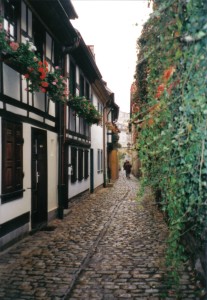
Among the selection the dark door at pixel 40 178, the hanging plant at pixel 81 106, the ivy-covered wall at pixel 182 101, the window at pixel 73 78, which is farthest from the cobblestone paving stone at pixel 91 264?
the window at pixel 73 78

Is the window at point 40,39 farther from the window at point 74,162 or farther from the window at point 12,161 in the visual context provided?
the window at point 74,162

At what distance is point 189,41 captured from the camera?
2.50 m

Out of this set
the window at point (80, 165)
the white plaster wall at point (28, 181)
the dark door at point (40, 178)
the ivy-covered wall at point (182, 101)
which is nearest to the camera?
the ivy-covered wall at point (182, 101)

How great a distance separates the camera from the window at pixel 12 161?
663 cm

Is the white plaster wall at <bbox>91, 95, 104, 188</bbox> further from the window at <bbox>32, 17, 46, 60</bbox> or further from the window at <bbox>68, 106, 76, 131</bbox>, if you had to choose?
the window at <bbox>32, 17, 46, 60</bbox>

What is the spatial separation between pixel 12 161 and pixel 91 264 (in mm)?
2519

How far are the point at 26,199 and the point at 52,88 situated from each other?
97.0 inches

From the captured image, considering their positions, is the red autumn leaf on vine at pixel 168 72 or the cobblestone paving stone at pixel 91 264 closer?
the red autumn leaf on vine at pixel 168 72

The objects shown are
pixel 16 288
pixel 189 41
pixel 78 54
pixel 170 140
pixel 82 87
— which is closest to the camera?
pixel 189 41

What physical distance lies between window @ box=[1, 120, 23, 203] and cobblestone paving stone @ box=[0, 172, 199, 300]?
1045mm

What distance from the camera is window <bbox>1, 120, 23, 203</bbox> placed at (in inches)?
261

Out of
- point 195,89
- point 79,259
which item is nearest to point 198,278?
point 79,259

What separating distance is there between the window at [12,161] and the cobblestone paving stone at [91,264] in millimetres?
1045

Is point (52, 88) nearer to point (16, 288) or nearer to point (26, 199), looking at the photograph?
point (26, 199)
